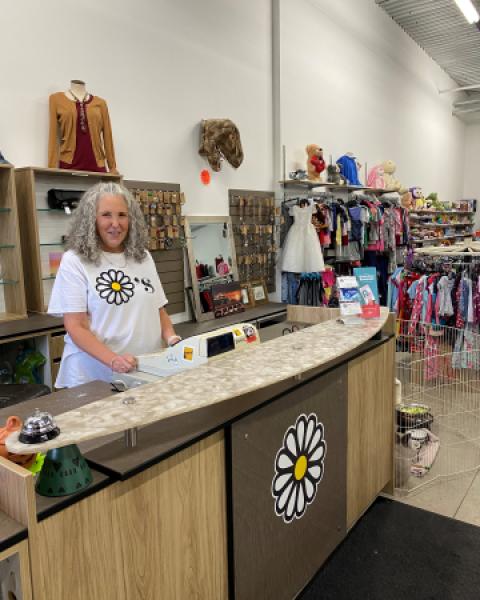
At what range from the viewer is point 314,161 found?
5918 mm

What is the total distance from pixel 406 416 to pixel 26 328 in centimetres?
252

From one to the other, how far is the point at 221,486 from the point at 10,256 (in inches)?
94.1

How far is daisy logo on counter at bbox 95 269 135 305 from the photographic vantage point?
2150 mm

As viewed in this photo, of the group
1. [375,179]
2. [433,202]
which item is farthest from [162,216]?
[433,202]

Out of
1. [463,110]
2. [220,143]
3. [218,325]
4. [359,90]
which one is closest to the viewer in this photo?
[218,325]

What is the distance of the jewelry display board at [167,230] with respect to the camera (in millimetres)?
4180

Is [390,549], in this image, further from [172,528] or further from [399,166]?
[399,166]

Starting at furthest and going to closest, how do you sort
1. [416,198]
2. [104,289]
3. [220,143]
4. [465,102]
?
[465,102] < [416,198] < [220,143] < [104,289]

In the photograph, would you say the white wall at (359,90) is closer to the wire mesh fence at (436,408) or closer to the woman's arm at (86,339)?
the wire mesh fence at (436,408)

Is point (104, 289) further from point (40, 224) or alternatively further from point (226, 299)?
point (226, 299)

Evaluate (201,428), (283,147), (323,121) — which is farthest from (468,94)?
(201,428)

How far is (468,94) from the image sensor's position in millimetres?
12000

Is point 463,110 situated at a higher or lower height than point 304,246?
higher

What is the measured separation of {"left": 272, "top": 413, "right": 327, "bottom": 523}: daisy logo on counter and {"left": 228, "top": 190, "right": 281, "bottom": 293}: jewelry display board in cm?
322
